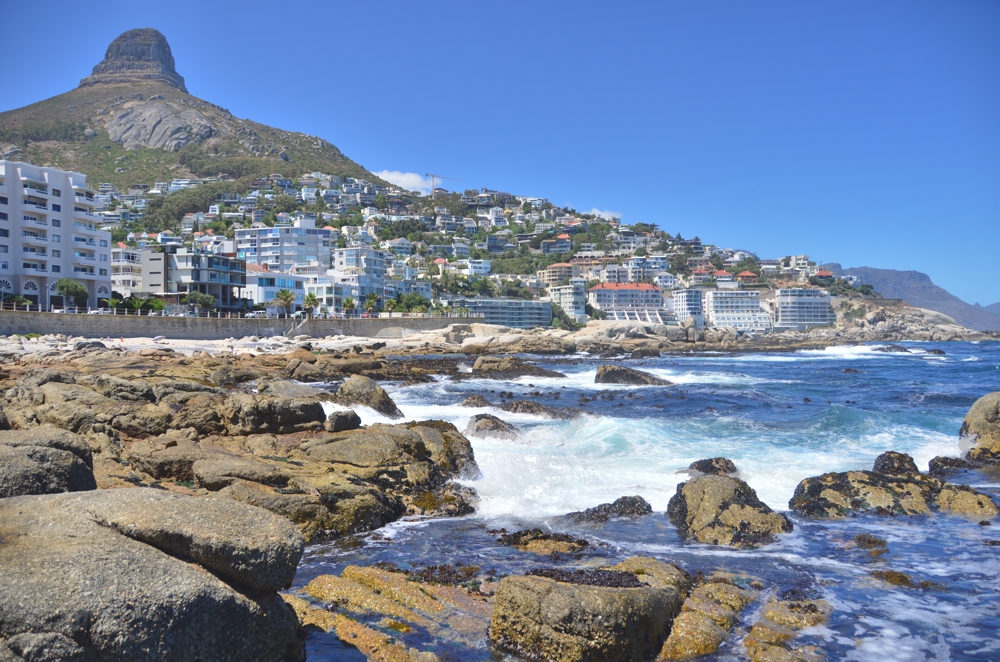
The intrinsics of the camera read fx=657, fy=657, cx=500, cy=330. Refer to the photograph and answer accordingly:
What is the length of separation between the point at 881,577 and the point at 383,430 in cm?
1042

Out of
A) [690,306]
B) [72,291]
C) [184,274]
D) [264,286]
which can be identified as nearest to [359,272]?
[264,286]

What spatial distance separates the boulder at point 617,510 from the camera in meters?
12.1

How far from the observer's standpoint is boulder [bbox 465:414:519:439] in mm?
19109

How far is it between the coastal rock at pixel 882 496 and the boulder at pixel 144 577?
35.0ft

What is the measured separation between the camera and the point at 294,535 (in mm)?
5781

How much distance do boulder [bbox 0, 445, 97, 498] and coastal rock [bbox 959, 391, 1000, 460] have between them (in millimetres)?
20139

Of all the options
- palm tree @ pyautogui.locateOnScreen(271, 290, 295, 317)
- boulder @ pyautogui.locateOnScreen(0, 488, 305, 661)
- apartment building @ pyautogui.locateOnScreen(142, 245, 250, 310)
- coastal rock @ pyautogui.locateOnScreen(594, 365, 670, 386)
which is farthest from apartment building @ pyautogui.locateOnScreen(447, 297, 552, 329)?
boulder @ pyautogui.locateOnScreen(0, 488, 305, 661)

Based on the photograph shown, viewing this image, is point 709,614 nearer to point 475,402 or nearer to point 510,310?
point 475,402

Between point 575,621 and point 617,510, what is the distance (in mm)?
6036

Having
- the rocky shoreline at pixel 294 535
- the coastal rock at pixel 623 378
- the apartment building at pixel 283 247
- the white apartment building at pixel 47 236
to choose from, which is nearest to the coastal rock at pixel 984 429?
the rocky shoreline at pixel 294 535

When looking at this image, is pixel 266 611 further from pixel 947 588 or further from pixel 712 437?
pixel 712 437

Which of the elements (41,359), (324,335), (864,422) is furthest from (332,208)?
(864,422)

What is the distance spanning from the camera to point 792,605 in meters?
8.20

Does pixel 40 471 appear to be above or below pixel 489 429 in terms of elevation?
above
